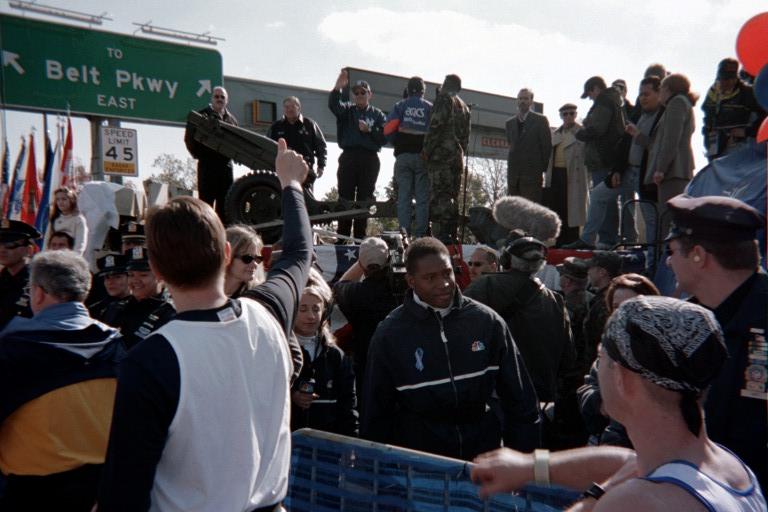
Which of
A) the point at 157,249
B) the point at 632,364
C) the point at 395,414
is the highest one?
the point at 157,249

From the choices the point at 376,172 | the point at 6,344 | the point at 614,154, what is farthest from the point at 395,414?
the point at 376,172

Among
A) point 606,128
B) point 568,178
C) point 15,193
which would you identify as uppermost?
point 606,128

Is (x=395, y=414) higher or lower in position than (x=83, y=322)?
lower

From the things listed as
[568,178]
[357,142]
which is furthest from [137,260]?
[568,178]

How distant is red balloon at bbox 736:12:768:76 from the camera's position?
256cm

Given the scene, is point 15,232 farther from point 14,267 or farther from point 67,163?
point 67,163

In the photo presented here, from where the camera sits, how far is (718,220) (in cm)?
213

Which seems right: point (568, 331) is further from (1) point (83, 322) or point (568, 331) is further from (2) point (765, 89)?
(1) point (83, 322)

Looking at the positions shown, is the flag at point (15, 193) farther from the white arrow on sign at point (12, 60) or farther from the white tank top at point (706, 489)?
the white tank top at point (706, 489)

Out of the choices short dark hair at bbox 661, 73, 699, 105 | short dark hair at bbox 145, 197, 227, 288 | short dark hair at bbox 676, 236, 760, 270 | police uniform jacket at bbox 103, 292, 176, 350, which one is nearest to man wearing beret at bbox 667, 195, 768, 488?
short dark hair at bbox 676, 236, 760, 270

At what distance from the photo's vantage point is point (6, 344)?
2.52m

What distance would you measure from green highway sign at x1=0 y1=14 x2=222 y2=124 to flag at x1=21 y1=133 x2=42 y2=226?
217cm

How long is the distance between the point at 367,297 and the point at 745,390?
9.27 feet

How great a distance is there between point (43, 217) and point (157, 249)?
12538 millimetres
